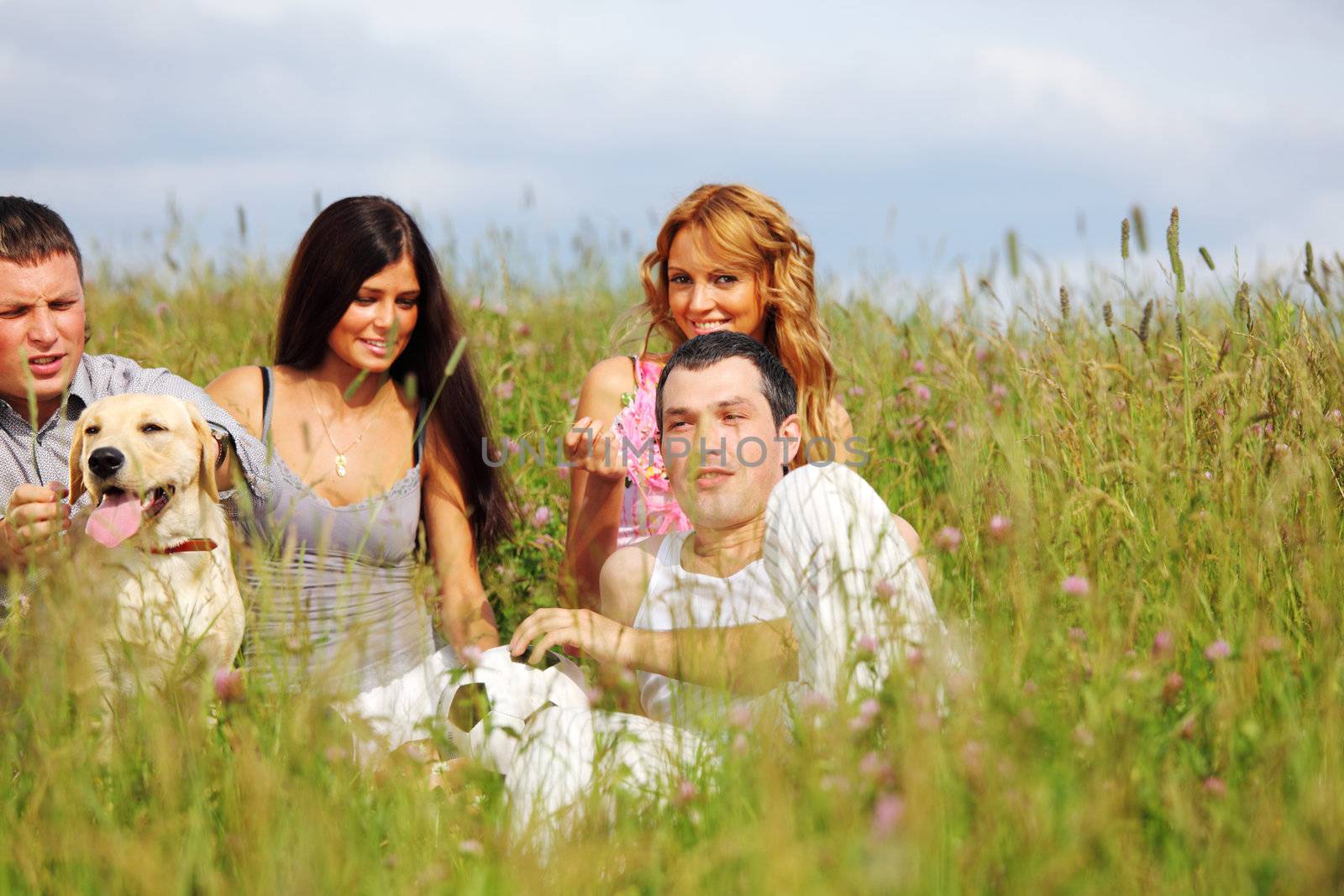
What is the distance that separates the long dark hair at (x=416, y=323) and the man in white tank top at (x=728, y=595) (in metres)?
1.00

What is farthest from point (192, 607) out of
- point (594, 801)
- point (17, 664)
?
point (594, 801)

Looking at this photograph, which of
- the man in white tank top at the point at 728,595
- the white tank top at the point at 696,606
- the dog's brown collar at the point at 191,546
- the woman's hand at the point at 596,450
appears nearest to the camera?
the man in white tank top at the point at 728,595

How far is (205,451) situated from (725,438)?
4.48 ft

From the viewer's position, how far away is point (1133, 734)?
1796 mm

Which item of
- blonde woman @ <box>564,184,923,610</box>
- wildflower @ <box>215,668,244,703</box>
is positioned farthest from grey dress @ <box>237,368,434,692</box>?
wildflower @ <box>215,668,244,703</box>

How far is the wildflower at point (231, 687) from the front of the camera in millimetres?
2328

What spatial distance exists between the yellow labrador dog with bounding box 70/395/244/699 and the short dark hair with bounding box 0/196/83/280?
0.62m

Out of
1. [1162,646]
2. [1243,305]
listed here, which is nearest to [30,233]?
[1162,646]

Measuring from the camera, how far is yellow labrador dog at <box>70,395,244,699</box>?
9.11 feet

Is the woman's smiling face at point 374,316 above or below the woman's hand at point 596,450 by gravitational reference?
above

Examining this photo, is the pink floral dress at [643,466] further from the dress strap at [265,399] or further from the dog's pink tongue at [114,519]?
the dog's pink tongue at [114,519]

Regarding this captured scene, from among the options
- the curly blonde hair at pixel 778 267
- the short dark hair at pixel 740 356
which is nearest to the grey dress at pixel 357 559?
the short dark hair at pixel 740 356

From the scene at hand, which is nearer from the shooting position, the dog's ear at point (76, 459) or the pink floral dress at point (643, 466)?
the dog's ear at point (76, 459)

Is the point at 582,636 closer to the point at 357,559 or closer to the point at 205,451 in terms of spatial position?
the point at 357,559
